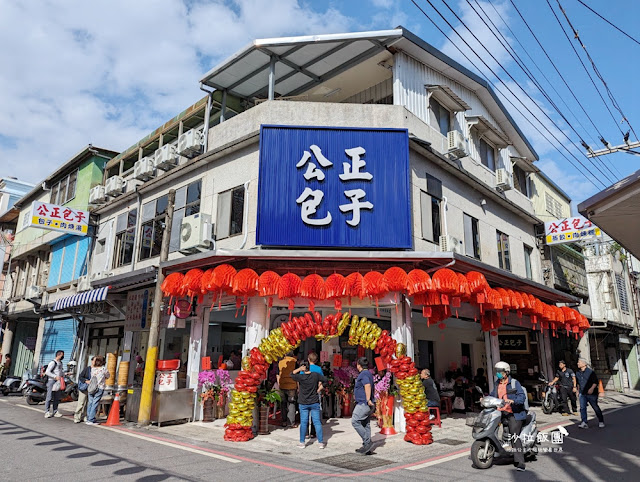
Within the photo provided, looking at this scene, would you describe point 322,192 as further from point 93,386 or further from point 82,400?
point 82,400

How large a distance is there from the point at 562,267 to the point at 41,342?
2902cm

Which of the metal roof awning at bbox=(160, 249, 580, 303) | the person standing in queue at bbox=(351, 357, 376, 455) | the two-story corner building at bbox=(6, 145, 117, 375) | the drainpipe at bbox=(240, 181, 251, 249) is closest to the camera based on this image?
the person standing in queue at bbox=(351, 357, 376, 455)

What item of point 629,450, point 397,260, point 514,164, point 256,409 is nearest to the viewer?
point 629,450

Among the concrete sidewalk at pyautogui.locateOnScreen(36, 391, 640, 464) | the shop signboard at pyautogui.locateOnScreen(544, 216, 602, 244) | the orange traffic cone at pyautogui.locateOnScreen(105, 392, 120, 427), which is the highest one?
the shop signboard at pyautogui.locateOnScreen(544, 216, 602, 244)

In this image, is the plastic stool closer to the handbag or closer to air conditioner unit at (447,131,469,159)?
air conditioner unit at (447,131,469,159)

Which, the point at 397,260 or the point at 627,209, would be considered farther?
the point at 397,260

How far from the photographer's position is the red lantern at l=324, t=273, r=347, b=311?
1186cm

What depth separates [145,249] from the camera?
61.7 ft

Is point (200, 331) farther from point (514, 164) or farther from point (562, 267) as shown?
point (562, 267)

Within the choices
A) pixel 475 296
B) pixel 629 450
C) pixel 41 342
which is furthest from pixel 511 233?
pixel 41 342

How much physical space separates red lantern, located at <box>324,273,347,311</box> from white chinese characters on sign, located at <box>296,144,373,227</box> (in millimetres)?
1963

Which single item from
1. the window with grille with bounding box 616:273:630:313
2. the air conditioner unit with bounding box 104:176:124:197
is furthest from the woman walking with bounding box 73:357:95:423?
the window with grille with bounding box 616:273:630:313

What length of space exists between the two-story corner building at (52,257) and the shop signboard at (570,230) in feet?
73.4

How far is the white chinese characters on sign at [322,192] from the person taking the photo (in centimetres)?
1342
